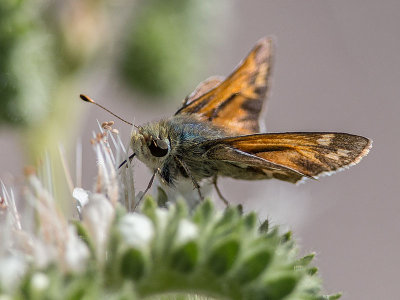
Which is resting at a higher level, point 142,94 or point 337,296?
point 142,94

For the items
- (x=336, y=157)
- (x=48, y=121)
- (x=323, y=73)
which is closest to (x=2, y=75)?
(x=48, y=121)

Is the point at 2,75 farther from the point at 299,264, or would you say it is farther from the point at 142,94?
the point at 299,264

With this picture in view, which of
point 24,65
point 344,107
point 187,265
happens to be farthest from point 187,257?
point 344,107

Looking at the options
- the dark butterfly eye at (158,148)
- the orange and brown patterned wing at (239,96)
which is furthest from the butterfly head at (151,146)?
the orange and brown patterned wing at (239,96)

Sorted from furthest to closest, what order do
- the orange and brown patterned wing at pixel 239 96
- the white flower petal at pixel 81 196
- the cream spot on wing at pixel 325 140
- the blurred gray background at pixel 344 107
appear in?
the blurred gray background at pixel 344 107 < the orange and brown patterned wing at pixel 239 96 < the cream spot on wing at pixel 325 140 < the white flower petal at pixel 81 196

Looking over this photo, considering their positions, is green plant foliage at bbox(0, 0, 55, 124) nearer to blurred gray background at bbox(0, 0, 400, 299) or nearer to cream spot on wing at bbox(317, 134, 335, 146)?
cream spot on wing at bbox(317, 134, 335, 146)

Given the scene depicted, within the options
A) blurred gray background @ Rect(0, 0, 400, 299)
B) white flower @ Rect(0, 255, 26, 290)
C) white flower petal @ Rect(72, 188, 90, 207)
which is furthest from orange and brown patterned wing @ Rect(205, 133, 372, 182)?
blurred gray background @ Rect(0, 0, 400, 299)

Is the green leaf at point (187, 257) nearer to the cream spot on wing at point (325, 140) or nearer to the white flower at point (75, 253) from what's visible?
the white flower at point (75, 253)
